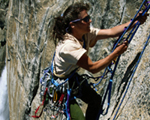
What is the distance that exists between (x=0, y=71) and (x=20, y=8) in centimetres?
519

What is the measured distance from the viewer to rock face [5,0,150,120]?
155cm

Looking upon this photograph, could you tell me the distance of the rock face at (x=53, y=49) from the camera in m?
1.55

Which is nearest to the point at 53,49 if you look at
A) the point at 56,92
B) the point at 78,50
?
the point at 56,92

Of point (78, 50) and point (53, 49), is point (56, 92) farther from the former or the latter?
A: point (53, 49)

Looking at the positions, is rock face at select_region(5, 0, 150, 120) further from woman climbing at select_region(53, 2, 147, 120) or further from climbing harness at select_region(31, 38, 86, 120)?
climbing harness at select_region(31, 38, 86, 120)

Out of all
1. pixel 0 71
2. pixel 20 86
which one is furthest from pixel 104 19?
pixel 0 71

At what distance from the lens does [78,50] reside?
1.57 m

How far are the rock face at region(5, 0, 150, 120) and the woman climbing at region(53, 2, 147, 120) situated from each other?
0.86ft

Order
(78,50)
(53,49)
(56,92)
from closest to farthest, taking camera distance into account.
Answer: (78,50)
(56,92)
(53,49)

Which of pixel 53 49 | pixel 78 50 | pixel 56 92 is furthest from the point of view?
pixel 53 49

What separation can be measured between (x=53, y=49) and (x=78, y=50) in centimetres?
181

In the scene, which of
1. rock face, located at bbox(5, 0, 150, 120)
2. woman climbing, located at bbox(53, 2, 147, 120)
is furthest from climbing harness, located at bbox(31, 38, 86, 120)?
rock face, located at bbox(5, 0, 150, 120)

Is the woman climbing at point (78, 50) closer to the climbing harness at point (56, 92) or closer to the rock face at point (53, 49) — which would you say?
the climbing harness at point (56, 92)

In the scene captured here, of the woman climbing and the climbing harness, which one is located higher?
the woman climbing
